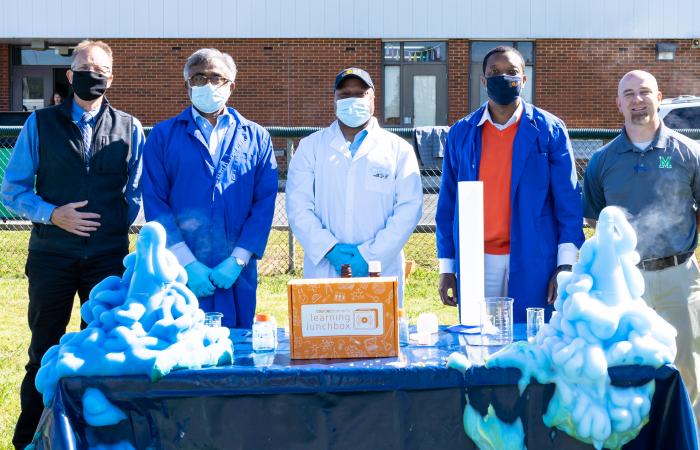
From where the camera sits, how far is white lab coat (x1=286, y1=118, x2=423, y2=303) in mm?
4309

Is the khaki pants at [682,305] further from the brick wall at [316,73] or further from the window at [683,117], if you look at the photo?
the brick wall at [316,73]

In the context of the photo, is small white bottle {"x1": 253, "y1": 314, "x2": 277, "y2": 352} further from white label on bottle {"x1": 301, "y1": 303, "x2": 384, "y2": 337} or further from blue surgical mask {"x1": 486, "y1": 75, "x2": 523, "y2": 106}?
blue surgical mask {"x1": 486, "y1": 75, "x2": 523, "y2": 106}

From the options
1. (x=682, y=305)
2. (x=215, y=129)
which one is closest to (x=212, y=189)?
(x=215, y=129)

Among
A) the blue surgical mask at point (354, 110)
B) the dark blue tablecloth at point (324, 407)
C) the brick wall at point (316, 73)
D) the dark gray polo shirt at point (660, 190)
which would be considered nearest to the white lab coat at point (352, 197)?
the blue surgical mask at point (354, 110)

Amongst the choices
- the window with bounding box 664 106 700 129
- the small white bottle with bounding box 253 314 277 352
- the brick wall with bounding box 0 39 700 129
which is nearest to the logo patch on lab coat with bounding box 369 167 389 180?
the small white bottle with bounding box 253 314 277 352

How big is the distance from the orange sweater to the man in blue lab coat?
3.49ft

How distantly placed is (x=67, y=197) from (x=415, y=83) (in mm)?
17393

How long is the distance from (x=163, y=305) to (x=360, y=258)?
131cm

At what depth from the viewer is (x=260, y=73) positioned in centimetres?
2077

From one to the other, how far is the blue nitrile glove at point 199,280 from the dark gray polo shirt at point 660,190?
2.00m

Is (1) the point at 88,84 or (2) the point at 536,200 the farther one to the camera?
(1) the point at 88,84

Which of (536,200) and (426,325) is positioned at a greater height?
(536,200)
